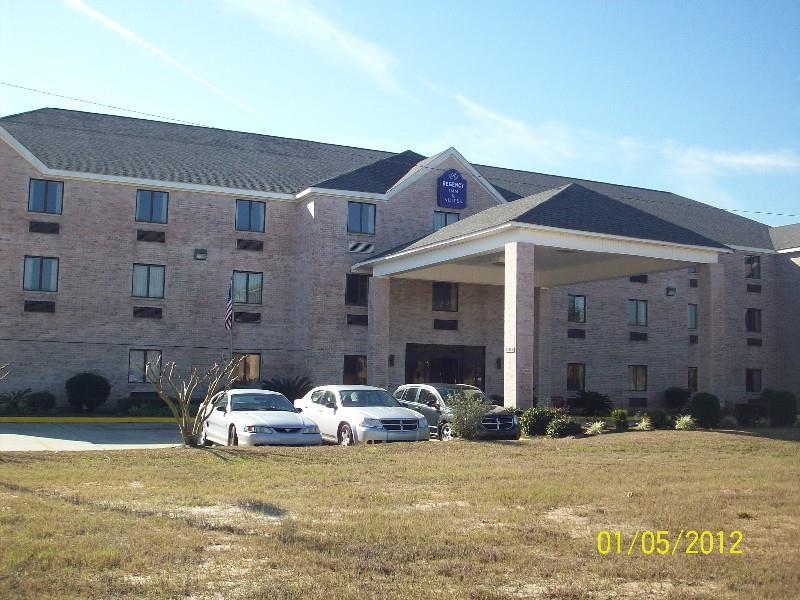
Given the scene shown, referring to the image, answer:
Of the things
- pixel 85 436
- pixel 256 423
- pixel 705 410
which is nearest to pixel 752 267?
pixel 705 410

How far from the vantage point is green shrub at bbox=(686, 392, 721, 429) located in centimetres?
2286

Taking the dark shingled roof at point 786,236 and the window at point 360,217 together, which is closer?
the window at point 360,217

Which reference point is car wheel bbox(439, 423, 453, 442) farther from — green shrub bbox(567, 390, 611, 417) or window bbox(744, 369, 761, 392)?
window bbox(744, 369, 761, 392)

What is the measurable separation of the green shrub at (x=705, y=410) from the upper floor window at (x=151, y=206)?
19.7 meters

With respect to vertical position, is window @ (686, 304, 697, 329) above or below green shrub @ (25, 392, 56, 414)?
above

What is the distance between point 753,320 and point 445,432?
26.8 m

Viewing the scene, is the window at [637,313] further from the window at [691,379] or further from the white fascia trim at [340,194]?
the white fascia trim at [340,194]

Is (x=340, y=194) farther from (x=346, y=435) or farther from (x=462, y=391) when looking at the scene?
(x=346, y=435)

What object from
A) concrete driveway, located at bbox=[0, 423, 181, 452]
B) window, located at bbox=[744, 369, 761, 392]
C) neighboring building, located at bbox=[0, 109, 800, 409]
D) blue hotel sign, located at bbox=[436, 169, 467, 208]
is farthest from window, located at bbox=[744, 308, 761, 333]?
concrete driveway, located at bbox=[0, 423, 181, 452]

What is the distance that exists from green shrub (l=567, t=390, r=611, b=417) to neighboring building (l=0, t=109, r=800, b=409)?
1.27 meters

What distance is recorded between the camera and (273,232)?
3359 centimetres

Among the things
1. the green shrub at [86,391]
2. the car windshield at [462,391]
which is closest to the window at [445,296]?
the car windshield at [462,391]

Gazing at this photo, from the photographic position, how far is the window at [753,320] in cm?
4182

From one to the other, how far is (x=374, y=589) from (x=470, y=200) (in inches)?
1146
